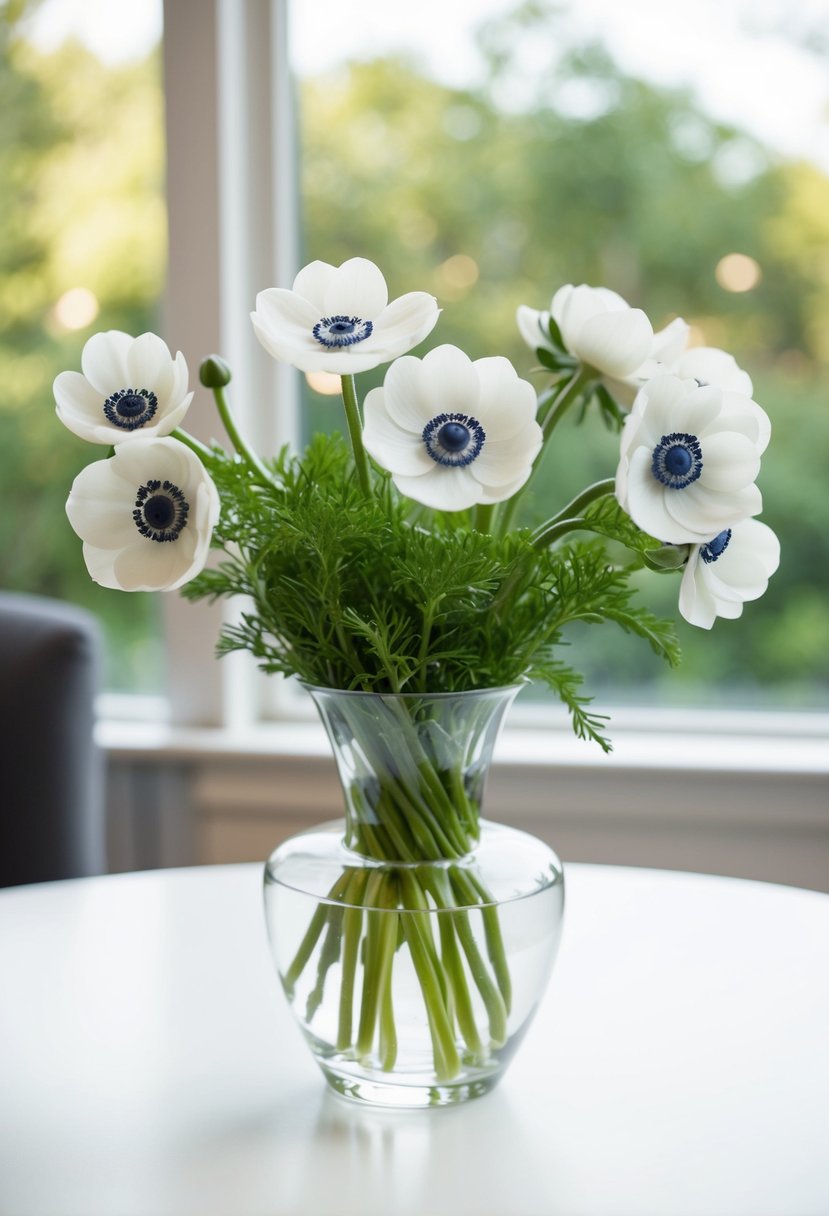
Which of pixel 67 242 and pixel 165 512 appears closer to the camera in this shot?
pixel 165 512

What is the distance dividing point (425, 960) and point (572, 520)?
0.81 ft

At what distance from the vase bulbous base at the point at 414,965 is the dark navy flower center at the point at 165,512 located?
218mm

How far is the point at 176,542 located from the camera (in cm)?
60

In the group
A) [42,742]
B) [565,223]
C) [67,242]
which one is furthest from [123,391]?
[67,242]

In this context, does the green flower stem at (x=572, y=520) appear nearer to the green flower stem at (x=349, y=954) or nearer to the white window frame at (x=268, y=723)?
the green flower stem at (x=349, y=954)

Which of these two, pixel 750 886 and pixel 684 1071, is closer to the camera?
pixel 684 1071

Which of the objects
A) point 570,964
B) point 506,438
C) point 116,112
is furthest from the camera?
point 116,112

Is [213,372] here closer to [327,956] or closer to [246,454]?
[246,454]

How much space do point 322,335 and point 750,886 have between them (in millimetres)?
681

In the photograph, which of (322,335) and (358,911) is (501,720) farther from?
(322,335)

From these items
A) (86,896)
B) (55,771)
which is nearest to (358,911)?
(86,896)

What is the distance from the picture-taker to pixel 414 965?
659 mm

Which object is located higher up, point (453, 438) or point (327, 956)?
point (453, 438)

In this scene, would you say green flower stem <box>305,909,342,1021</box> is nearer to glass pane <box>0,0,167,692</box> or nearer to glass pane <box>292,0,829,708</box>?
glass pane <box>292,0,829,708</box>
